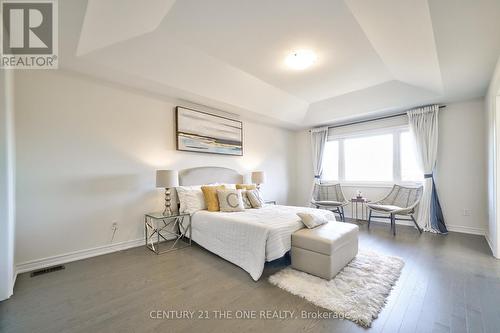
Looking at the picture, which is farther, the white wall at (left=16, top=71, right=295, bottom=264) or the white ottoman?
the white wall at (left=16, top=71, right=295, bottom=264)

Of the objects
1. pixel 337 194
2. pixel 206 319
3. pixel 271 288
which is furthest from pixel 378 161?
pixel 206 319

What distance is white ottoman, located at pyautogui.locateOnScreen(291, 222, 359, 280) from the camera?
2174mm

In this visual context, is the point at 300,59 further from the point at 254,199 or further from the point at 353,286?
the point at 353,286

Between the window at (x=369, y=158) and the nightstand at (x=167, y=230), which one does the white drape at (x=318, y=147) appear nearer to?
the window at (x=369, y=158)

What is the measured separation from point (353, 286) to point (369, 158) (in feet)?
12.5

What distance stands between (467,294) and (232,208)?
2.69m

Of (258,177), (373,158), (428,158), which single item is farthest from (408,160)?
(258,177)

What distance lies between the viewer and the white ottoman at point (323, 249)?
2.17 meters

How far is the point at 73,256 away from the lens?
271 centimetres

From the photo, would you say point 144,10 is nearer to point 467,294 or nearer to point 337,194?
point 467,294

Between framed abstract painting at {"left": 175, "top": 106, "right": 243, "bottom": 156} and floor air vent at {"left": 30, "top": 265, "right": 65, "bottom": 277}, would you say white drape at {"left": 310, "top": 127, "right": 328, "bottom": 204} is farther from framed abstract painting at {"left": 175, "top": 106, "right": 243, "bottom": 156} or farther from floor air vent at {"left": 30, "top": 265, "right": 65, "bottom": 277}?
floor air vent at {"left": 30, "top": 265, "right": 65, "bottom": 277}

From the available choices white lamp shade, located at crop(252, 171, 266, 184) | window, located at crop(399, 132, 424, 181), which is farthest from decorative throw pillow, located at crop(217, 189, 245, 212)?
window, located at crop(399, 132, 424, 181)

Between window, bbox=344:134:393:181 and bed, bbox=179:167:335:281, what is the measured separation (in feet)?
8.49

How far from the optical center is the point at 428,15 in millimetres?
1855
